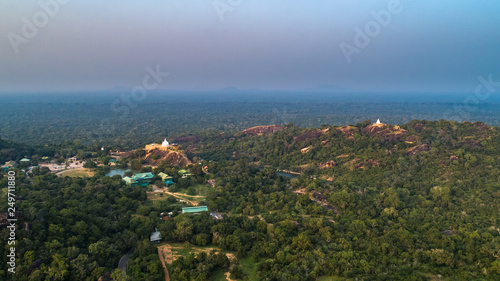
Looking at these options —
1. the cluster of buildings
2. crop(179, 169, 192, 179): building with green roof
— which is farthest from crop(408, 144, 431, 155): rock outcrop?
the cluster of buildings

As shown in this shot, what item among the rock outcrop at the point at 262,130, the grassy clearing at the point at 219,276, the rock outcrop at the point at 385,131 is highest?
the rock outcrop at the point at 385,131

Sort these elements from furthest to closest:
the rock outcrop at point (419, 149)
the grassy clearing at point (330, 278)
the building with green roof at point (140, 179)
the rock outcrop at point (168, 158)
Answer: the rock outcrop at point (168, 158) → the rock outcrop at point (419, 149) → the building with green roof at point (140, 179) → the grassy clearing at point (330, 278)

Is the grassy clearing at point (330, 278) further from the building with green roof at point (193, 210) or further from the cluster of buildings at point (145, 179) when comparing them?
the cluster of buildings at point (145, 179)

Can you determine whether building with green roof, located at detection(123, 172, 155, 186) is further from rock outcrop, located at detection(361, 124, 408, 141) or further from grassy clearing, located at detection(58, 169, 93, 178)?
rock outcrop, located at detection(361, 124, 408, 141)

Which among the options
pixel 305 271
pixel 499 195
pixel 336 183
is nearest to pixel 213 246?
pixel 305 271

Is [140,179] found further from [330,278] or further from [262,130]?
[262,130]

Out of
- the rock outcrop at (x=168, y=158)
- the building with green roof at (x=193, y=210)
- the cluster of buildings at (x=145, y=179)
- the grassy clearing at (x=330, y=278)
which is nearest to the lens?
the grassy clearing at (x=330, y=278)

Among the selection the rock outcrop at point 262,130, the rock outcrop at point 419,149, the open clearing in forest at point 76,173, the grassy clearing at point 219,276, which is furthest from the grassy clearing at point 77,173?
the rock outcrop at point 419,149

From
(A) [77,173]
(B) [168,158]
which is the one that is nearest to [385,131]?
(B) [168,158]

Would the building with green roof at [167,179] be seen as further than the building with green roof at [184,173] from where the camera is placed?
No
